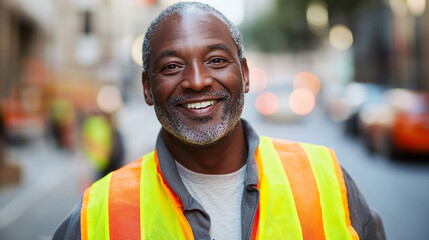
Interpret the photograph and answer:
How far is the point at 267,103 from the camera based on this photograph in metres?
17.8

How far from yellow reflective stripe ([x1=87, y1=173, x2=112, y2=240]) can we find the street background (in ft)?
12.5

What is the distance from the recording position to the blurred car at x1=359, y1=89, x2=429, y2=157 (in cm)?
945

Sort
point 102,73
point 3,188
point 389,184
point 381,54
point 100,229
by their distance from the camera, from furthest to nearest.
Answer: point 102,73
point 381,54
point 3,188
point 389,184
point 100,229

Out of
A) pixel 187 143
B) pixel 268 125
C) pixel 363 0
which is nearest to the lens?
pixel 187 143

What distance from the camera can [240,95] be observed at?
7.00 feet

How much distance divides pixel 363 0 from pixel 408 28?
5.05 m

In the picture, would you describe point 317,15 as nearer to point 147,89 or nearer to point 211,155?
point 147,89

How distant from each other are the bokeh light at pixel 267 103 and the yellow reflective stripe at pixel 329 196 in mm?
15627

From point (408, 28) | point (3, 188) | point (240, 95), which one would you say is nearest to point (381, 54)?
point (408, 28)

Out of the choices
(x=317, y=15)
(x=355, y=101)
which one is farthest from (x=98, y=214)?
(x=317, y=15)

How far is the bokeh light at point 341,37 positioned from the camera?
34.4 m

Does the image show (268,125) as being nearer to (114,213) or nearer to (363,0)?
(363,0)

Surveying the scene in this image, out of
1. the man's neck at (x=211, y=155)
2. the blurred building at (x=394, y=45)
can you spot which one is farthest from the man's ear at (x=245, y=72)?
the blurred building at (x=394, y=45)

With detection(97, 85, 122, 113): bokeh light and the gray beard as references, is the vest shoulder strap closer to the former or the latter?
the gray beard
